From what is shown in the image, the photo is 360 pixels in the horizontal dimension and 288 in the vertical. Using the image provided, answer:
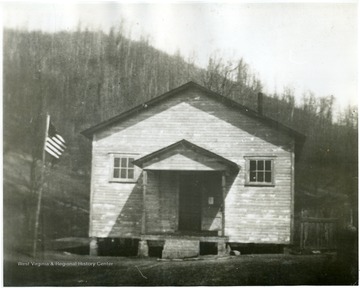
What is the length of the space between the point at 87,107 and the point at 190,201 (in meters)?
3.33

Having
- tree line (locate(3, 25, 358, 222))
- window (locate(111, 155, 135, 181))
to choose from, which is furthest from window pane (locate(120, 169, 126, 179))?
tree line (locate(3, 25, 358, 222))

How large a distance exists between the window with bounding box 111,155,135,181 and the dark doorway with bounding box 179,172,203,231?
1183mm

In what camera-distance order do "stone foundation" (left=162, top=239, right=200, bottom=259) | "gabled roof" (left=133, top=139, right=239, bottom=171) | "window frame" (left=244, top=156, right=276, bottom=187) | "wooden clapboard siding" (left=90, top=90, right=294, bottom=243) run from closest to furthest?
"stone foundation" (left=162, top=239, right=200, bottom=259), "gabled roof" (left=133, top=139, right=239, bottom=171), "wooden clapboard siding" (left=90, top=90, right=294, bottom=243), "window frame" (left=244, top=156, right=276, bottom=187)

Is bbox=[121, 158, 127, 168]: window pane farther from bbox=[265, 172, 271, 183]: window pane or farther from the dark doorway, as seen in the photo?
bbox=[265, 172, 271, 183]: window pane

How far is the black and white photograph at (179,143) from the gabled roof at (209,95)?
0.04 m

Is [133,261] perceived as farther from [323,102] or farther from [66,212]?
[323,102]

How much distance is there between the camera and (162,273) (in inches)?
412

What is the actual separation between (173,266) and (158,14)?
4733 mm

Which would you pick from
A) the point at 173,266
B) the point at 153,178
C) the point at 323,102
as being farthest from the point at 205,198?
the point at 323,102

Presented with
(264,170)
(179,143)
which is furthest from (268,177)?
(179,143)

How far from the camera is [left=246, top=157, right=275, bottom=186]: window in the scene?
41.2ft

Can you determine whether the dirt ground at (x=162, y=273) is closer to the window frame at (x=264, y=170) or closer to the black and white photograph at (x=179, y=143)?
the black and white photograph at (x=179, y=143)

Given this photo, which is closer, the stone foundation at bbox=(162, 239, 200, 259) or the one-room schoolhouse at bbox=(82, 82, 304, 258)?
the stone foundation at bbox=(162, 239, 200, 259)

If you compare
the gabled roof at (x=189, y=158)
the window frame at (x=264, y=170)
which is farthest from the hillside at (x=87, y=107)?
the gabled roof at (x=189, y=158)
